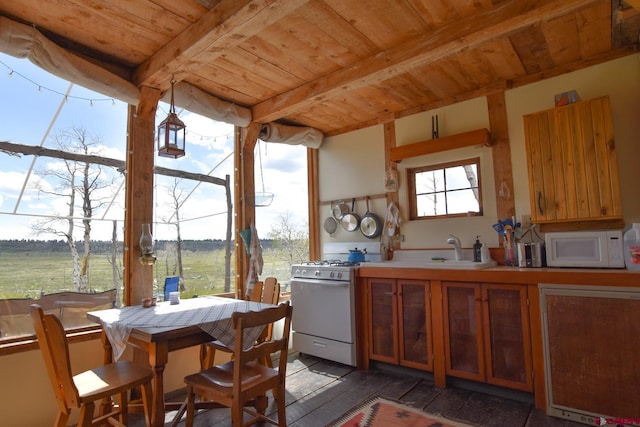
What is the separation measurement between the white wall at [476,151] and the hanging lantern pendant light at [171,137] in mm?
2167

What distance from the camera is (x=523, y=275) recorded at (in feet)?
8.05

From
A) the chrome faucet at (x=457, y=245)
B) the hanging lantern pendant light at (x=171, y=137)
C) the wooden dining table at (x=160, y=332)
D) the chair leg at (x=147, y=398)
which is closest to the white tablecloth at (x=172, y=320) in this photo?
the wooden dining table at (x=160, y=332)

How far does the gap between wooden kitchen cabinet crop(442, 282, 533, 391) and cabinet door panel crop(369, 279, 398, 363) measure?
466mm

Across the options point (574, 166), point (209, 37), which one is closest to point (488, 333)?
point (574, 166)

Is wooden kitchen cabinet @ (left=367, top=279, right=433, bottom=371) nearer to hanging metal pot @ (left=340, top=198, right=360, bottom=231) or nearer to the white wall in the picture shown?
the white wall

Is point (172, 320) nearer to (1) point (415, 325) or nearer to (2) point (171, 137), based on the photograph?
(2) point (171, 137)

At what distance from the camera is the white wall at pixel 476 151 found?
264 cm

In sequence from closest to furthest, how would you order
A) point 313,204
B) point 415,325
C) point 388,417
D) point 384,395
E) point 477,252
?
point 388,417, point 384,395, point 415,325, point 477,252, point 313,204

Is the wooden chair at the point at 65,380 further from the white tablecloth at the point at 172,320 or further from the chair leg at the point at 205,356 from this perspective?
the chair leg at the point at 205,356

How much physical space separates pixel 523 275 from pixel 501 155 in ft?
3.99

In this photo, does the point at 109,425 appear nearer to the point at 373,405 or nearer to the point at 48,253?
the point at 48,253

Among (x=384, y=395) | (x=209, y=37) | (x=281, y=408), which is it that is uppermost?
(x=209, y=37)

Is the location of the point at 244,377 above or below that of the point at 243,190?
Result: below

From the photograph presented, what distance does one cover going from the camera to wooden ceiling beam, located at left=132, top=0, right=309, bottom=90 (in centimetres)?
194
